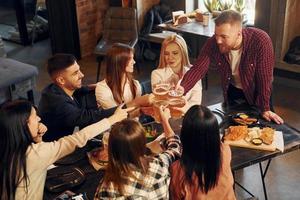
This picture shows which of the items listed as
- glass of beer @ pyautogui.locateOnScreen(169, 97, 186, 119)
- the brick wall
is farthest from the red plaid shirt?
the brick wall

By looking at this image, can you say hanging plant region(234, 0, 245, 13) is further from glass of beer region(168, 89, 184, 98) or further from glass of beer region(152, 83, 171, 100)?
glass of beer region(152, 83, 171, 100)

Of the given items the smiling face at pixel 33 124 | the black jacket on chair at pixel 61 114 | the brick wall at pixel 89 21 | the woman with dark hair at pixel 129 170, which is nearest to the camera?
the woman with dark hair at pixel 129 170

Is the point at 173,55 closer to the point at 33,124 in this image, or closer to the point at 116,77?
the point at 116,77

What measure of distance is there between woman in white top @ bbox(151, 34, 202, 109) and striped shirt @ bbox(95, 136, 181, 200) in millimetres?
1083

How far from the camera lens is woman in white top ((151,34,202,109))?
128 inches

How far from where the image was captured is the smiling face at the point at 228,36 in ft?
9.51

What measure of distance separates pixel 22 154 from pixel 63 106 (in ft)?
2.36

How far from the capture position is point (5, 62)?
457 centimetres

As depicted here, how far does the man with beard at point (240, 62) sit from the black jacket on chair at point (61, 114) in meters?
0.68

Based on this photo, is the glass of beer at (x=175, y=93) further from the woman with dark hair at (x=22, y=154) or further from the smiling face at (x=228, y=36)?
the woman with dark hair at (x=22, y=154)

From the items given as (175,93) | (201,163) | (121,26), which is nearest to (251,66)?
(175,93)

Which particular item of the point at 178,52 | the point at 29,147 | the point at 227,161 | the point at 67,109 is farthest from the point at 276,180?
the point at 29,147

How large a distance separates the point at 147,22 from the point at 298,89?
2016 mm

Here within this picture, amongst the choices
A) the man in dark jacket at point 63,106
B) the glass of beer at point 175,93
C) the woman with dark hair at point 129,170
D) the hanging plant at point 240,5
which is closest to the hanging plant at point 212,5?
the hanging plant at point 240,5
